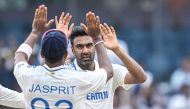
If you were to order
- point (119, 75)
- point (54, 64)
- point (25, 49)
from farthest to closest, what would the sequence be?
1. point (119, 75)
2. point (25, 49)
3. point (54, 64)

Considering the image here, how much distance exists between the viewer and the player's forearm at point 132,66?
717 centimetres

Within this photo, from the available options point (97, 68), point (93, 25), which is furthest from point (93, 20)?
point (97, 68)

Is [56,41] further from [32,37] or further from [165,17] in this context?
[165,17]

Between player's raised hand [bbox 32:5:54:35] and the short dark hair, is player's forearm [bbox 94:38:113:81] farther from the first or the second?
the short dark hair

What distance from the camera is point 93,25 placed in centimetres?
683

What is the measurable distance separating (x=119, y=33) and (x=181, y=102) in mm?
4249

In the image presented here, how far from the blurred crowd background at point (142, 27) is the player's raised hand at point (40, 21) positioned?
8.88m

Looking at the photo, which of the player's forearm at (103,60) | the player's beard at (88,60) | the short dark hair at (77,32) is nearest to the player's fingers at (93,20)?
the player's forearm at (103,60)

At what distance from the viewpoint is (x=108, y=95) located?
761 cm

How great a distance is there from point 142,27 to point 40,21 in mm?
11988

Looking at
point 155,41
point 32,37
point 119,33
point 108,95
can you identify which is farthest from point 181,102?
point 32,37

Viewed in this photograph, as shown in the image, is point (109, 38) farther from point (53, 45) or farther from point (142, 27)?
point (142, 27)

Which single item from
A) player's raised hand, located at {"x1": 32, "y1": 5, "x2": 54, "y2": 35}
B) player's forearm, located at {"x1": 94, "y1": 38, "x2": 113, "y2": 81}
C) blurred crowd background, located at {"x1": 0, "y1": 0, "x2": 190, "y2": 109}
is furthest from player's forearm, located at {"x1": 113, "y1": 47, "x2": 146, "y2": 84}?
blurred crowd background, located at {"x1": 0, "y1": 0, "x2": 190, "y2": 109}

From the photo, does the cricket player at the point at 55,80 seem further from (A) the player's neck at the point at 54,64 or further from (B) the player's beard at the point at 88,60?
(B) the player's beard at the point at 88,60
